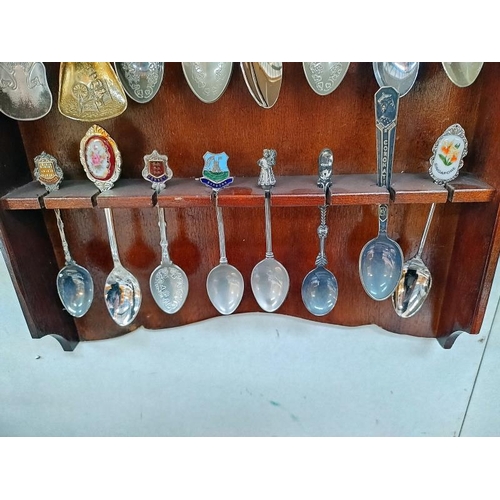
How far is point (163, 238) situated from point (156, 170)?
0.41 ft

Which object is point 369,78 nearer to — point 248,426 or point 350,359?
point 350,359

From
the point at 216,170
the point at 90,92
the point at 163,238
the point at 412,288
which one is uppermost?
the point at 90,92

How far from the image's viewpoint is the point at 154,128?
22.9 inches

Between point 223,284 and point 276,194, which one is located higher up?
point 276,194

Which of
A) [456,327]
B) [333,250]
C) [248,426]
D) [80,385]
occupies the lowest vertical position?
[248,426]

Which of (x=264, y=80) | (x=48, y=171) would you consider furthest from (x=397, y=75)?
(x=48, y=171)

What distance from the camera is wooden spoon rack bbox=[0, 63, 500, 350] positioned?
0.54m

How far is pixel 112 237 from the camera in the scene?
0.63m

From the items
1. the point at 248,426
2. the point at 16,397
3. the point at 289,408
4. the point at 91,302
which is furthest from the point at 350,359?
the point at 16,397

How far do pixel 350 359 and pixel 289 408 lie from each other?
0.18 meters

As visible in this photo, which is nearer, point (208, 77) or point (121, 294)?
point (208, 77)

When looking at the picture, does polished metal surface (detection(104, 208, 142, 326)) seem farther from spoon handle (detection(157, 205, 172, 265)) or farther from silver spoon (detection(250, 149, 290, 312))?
silver spoon (detection(250, 149, 290, 312))

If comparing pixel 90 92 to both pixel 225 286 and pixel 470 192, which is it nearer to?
pixel 225 286

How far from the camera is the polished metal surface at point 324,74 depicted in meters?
0.52
